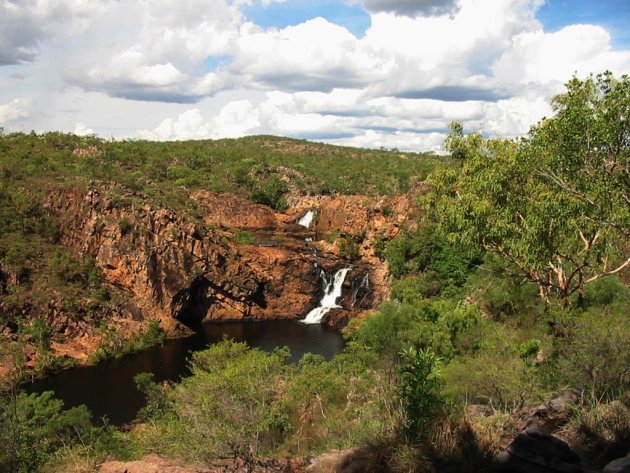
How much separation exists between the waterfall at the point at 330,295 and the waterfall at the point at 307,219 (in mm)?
19114

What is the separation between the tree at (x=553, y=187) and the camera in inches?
507

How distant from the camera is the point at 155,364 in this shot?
39.5 meters

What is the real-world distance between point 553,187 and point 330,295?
125 ft

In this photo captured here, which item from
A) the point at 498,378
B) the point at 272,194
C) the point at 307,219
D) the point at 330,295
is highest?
the point at 272,194

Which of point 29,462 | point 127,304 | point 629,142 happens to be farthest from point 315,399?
point 127,304

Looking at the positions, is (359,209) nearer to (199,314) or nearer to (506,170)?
(199,314)

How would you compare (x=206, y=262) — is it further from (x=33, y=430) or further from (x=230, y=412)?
(x=230, y=412)

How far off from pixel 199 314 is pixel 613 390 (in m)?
44.3

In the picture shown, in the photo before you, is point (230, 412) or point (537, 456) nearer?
point (537, 456)

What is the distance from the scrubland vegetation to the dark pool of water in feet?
7.38

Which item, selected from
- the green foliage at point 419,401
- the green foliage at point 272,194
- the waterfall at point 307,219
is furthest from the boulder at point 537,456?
the green foliage at point 272,194

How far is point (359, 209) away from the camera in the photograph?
60.4 m

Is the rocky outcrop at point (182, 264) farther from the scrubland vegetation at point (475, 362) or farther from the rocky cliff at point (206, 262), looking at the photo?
the scrubland vegetation at point (475, 362)

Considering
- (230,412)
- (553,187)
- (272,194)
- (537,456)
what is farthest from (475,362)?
(272,194)
